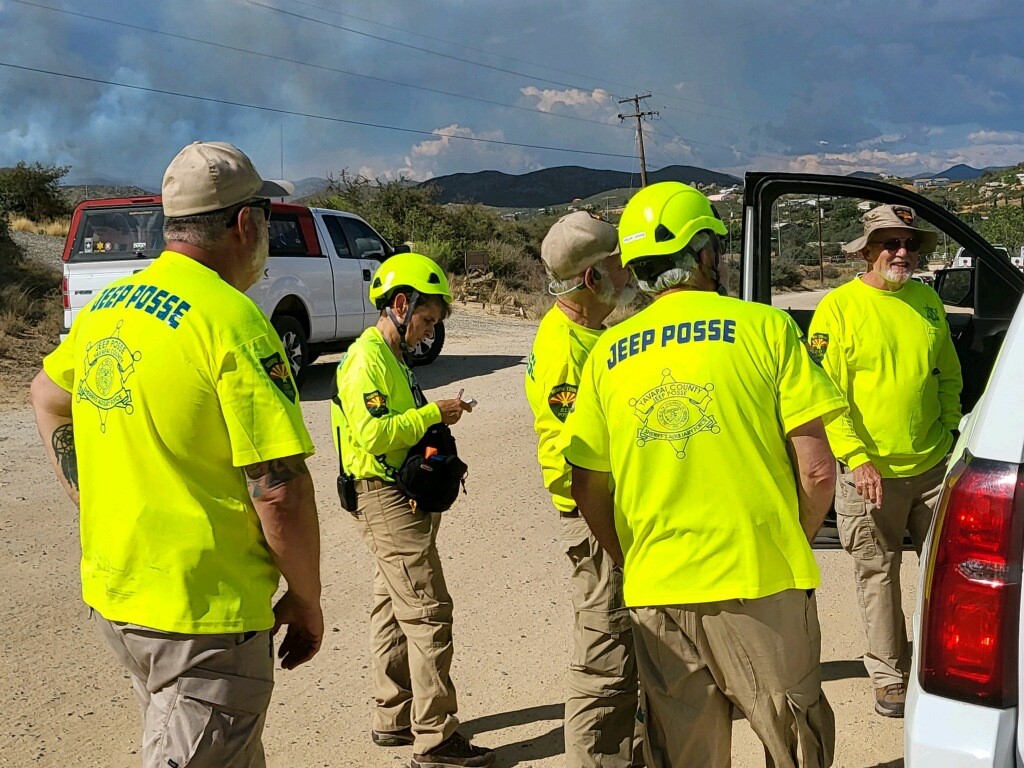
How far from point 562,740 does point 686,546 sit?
1.84 m

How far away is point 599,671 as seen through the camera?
10.5 feet

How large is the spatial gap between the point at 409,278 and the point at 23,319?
12.2 meters

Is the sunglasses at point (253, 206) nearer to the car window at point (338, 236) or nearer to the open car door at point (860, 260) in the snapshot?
the open car door at point (860, 260)

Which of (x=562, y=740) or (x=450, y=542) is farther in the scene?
(x=450, y=542)

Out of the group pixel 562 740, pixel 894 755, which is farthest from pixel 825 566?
pixel 562 740

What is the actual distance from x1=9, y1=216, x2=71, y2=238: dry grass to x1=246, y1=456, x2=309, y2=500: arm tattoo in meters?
25.7

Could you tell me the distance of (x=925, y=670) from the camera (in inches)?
71.6

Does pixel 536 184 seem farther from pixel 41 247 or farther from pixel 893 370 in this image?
pixel 893 370

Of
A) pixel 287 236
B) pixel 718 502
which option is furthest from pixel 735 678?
pixel 287 236

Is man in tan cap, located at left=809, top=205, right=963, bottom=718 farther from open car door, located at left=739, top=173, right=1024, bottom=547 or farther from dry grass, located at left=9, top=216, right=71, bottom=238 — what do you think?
dry grass, located at left=9, top=216, right=71, bottom=238

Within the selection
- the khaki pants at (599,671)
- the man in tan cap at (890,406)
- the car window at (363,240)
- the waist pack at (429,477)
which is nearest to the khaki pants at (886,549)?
the man in tan cap at (890,406)

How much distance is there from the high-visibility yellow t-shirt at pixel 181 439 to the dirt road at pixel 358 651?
1788mm

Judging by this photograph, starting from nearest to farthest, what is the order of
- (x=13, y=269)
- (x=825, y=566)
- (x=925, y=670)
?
(x=925, y=670), (x=825, y=566), (x=13, y=269)

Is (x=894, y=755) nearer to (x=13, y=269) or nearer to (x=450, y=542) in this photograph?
(x=450, y=542)
